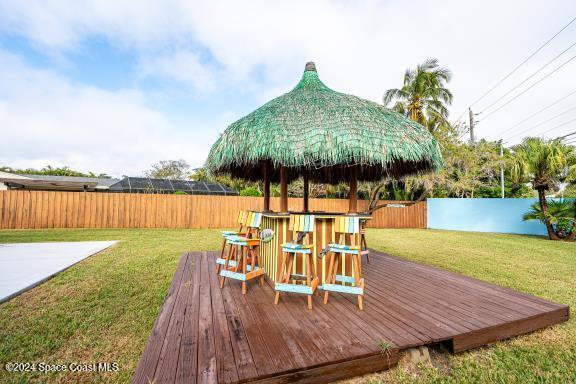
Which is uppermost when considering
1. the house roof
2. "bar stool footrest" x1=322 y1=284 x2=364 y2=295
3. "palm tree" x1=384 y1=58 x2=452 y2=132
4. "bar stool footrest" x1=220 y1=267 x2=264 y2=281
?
"palm tree" x1=384 y1=58 x2=452 y2=132

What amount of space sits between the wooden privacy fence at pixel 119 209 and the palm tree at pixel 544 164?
Answer: 7.93 meters

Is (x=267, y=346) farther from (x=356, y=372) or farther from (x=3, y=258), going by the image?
(x=3, y=258)

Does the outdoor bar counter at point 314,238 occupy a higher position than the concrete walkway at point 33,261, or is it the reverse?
the outdoor bar counter at point 314,238

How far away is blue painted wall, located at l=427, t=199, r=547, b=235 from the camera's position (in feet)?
38.6

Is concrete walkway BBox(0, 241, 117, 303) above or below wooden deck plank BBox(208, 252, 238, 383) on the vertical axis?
below

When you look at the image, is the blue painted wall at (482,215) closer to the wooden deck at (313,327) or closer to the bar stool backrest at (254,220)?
the wooden deck at (313,327)

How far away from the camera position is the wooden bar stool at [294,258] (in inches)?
105

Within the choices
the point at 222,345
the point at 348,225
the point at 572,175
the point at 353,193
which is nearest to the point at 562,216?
the point at 572,175

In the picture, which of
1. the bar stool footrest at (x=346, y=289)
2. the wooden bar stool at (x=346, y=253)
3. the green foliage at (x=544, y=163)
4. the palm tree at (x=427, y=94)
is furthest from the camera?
the palm tree at (x=427, y=94)

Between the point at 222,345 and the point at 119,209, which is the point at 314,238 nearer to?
the point at 222,345

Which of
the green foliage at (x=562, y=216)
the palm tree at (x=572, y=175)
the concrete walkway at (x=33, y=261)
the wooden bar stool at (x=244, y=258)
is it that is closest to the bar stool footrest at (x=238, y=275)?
the wooden bar stool at (x=244, y=258)

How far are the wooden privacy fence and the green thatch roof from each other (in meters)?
8.80

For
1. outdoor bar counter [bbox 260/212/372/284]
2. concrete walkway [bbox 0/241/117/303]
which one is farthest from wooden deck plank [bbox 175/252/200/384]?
concrete walkway [bbox 0/241/117/303]

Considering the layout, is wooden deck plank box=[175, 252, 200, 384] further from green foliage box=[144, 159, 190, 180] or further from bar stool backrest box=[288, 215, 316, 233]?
green foliage box=[144, 159, 190, 180]
